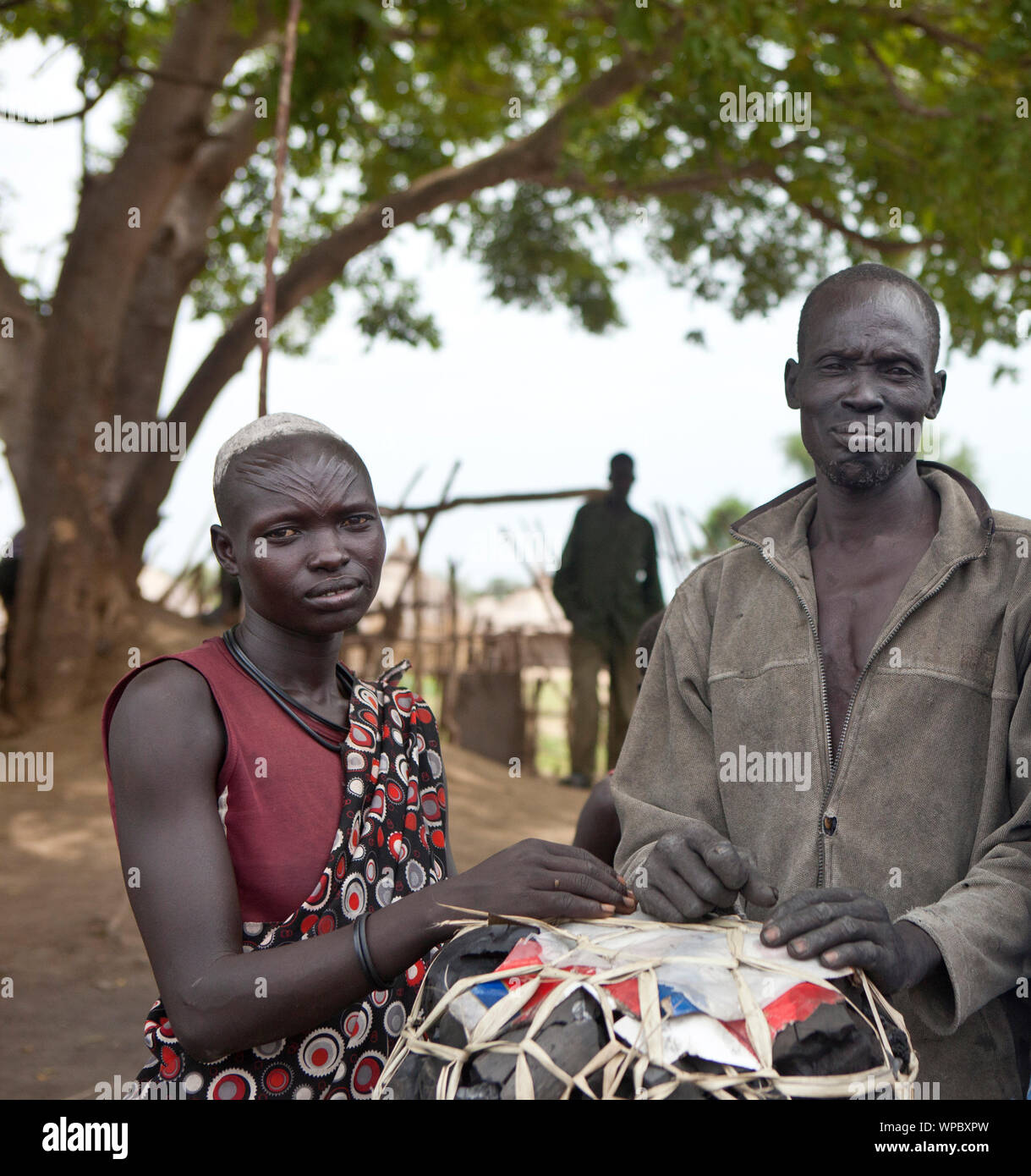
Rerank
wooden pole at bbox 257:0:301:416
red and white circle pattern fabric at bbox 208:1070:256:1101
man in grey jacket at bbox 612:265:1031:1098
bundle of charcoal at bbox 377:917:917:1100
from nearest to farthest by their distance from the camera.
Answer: bundle of charcoal at bbox 377:917:917:1100 → red and white circle pattern fabric at bbox 208:1070:256:1101 → man in grey jacket at bbox 612:265:1031:1098 → wooden pole at bbox 257:0:301:416

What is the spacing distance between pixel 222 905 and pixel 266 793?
22 centimetres

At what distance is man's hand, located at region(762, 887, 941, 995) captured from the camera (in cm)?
138

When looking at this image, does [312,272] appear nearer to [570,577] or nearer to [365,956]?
[570,577]

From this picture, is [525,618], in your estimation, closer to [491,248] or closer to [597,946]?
[491,248]

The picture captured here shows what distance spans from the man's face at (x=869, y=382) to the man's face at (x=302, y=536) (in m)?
0.82

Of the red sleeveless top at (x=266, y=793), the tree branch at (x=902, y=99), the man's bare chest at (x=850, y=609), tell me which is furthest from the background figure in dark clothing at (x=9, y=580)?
the man's bare chest at (x=850, y=609)

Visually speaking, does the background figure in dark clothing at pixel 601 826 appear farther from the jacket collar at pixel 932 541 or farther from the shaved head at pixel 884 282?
the shaved head at pixel 884 282

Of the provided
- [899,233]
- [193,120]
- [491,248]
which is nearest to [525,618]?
[491,248]

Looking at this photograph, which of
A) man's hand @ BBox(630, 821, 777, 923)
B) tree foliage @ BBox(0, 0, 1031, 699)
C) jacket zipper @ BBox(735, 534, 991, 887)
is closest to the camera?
man's hand @ BBox(630, 821, 777, 923)

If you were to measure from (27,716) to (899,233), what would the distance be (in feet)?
23.8

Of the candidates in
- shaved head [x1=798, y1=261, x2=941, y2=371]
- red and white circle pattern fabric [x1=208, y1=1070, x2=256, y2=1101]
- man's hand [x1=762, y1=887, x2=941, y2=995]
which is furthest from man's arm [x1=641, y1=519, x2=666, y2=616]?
man's hand [x1=762, y1=887, x2=941, y2=995]

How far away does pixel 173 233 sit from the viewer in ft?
28.4

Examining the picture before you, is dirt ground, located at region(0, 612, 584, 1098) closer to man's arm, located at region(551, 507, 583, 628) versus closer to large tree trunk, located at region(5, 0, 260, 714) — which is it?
large tree trunk, located at region(5, 0, 260, 714)

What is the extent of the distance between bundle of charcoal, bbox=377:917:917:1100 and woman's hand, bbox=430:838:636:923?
0.06 meters
